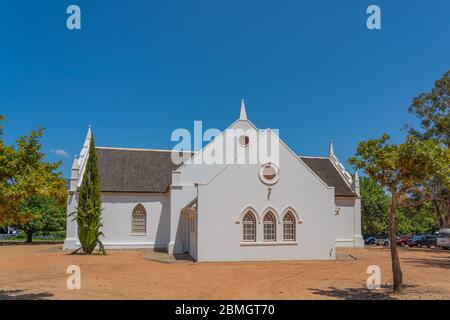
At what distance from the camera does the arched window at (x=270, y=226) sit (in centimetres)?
2481

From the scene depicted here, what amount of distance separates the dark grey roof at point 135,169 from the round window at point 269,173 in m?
12.0

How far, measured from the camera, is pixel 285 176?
25.2 meters

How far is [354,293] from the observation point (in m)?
14.0

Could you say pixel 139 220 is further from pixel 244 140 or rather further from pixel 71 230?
pixel 244 140

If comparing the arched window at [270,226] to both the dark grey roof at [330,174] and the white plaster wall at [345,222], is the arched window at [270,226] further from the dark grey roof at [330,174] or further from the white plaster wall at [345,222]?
the dark grey roof at [330,174]

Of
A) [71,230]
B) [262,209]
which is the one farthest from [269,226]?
[71,230]

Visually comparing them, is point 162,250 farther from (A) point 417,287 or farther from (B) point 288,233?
(A) point 417,287

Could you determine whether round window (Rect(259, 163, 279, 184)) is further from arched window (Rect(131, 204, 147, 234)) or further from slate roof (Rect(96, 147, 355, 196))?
arched window (Rect(131, 204, 147, 234))

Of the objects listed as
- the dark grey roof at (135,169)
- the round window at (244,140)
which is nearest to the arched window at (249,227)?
the round window at (244,140)

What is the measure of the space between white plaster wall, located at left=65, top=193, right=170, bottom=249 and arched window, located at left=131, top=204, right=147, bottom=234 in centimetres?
30

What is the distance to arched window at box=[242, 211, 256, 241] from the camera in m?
24.5

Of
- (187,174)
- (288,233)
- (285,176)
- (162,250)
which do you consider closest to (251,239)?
(288,233)

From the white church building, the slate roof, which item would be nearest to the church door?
the white church building

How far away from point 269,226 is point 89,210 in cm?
1410
